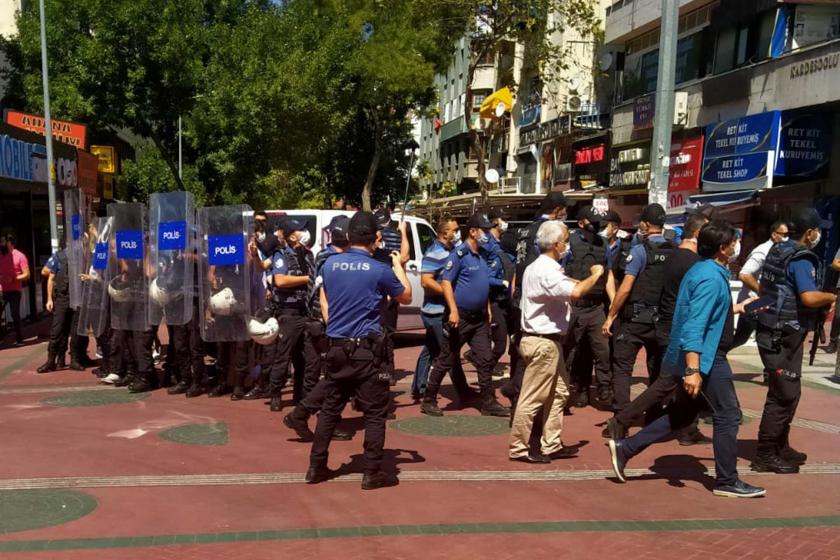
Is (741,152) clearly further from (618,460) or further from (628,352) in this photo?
(618,460)

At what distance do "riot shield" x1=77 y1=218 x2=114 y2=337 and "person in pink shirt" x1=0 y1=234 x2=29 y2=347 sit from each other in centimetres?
383

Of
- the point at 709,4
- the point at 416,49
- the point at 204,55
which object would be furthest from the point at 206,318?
the point at 204,55

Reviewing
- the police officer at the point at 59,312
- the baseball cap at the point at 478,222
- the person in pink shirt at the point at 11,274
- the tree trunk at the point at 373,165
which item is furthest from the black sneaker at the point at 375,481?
the tree trunk at the point at 373,165

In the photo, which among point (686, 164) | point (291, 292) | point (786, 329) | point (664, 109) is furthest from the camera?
point (686, 164)

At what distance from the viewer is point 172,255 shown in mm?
8641

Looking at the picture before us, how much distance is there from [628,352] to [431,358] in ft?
6.60

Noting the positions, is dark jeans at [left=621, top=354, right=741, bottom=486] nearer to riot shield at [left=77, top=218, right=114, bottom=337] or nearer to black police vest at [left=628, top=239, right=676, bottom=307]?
black police vest at [left=628, top=239, right=676, bottom=307]

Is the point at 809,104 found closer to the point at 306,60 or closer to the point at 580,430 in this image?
the point at 580,430

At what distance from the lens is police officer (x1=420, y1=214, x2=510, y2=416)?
7.58 m

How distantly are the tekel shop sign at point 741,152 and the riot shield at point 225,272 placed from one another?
12.7 metres

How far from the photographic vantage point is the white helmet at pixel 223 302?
27.3ft

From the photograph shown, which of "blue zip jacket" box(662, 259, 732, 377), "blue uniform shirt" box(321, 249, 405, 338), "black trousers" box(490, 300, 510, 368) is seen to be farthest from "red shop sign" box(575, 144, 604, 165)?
"blue uniform shirt" box(321, 249, 405, 338)

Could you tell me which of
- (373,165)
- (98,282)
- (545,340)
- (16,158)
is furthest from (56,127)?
(545,340)

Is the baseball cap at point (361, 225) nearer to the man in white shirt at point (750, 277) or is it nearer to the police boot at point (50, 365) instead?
the man in white shirt at point (750, 277)
